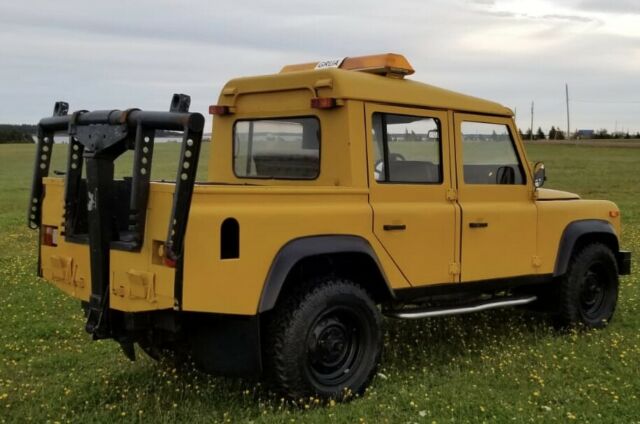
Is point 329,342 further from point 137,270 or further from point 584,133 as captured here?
point 584,133

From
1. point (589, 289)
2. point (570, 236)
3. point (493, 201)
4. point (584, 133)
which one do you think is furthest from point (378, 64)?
point (584, 133)

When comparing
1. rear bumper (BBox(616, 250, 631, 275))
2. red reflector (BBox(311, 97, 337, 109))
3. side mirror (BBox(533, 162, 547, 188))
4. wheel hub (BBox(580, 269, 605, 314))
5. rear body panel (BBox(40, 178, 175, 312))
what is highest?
red reflector (BBox(311, 97, 337, 109))

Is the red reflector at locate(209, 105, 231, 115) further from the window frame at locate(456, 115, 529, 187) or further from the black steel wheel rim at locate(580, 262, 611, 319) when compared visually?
the black steel wheel rim at locate(580, 262, 611, 319)

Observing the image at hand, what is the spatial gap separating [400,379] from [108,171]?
256 centimetres

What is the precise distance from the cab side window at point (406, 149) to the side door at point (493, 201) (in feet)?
0.77

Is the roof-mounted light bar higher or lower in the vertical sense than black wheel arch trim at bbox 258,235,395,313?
higher

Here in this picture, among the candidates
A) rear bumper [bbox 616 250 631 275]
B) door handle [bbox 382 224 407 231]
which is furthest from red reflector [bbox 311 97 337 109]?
rear bumper [bbox 616 250 631 275]

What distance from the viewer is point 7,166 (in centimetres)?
4509

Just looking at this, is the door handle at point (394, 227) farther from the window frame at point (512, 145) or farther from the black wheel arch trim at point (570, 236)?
the black wheel arch trim at point (570, 236)

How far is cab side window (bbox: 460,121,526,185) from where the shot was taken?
6.09 m

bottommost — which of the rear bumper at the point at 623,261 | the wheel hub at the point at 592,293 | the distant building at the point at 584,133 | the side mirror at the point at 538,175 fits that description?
the wheel hub at the point at 592,293

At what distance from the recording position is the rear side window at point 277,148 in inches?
221

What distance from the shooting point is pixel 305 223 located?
4.79 m

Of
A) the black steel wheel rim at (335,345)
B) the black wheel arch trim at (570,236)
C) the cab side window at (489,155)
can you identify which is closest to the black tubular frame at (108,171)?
the black steel wheel rim at (335,345)
